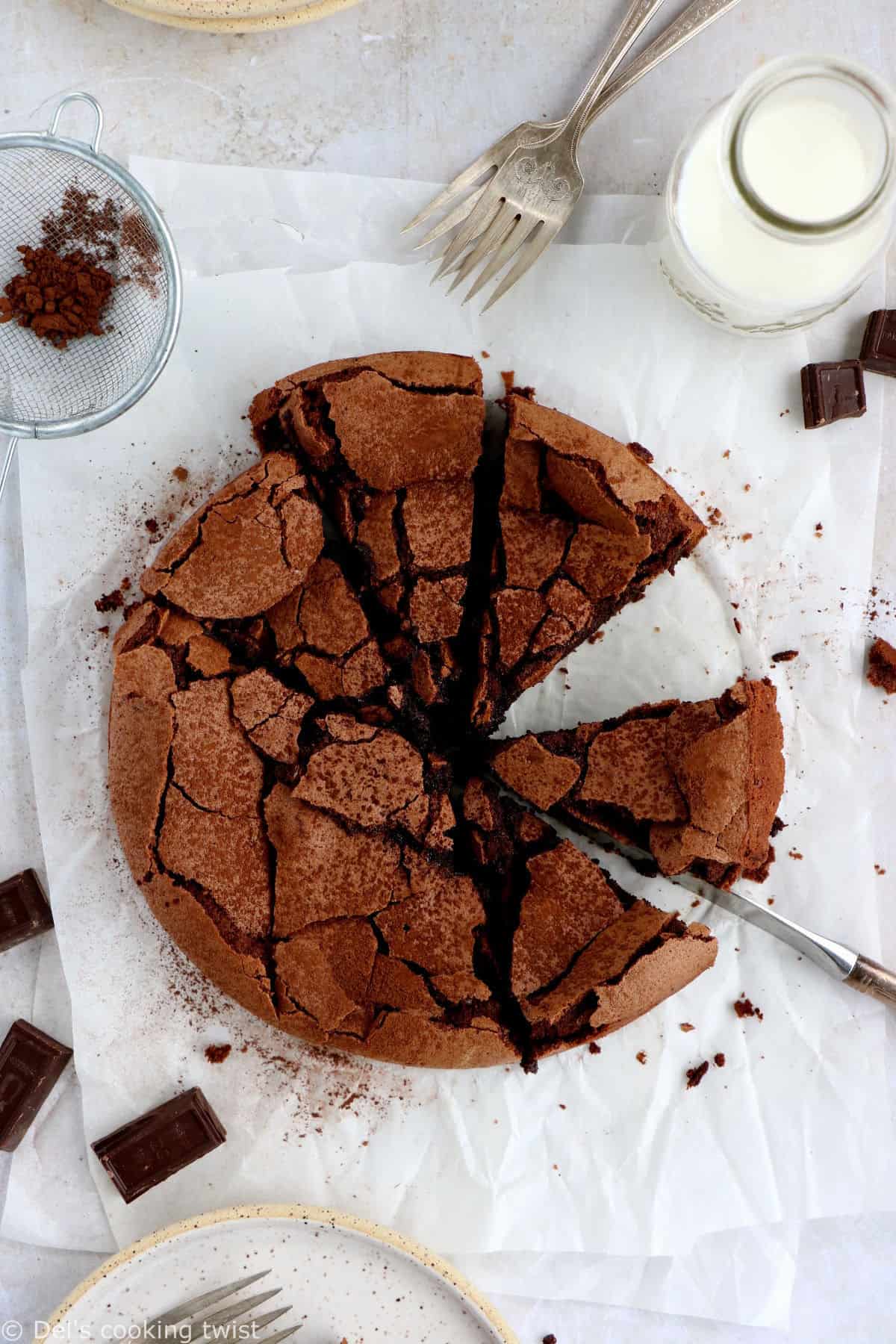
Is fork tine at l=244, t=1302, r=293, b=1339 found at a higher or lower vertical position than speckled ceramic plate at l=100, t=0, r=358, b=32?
lower

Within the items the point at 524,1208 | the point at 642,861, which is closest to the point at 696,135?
the point at 642,861

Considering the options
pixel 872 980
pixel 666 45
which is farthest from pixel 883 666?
pixel 666 45

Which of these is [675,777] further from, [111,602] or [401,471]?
[111,602]

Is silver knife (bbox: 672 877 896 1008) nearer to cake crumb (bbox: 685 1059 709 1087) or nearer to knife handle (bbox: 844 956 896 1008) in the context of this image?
knife handle (bbox: 844 956 896 1008)

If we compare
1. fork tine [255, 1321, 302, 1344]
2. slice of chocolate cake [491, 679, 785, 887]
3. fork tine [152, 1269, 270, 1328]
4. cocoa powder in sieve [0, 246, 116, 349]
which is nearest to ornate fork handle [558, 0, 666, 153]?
cocoa powder in sieve [0, 246, 116, 349]

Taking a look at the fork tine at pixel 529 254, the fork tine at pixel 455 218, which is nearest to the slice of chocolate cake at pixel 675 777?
the fork tine at pixel 529 254

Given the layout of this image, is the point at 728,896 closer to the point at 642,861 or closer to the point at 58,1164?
the point at 642,861

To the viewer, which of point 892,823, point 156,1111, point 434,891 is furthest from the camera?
point 892,823
